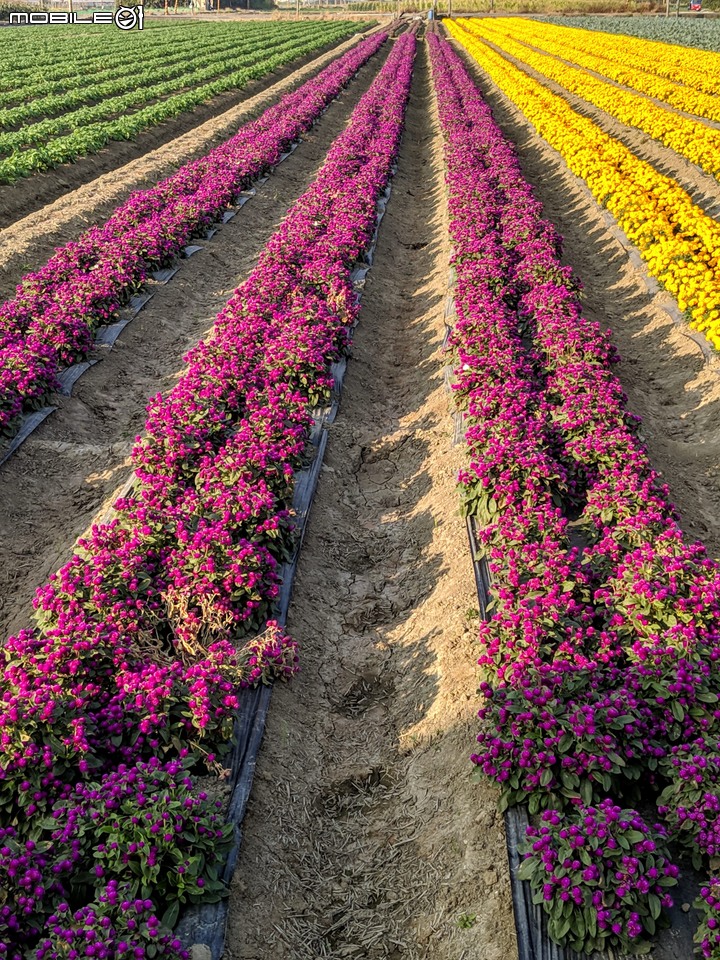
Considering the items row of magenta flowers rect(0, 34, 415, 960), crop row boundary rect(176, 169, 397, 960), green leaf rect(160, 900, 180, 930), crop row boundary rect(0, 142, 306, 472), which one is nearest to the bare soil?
crop row boundary rect(0, 142, 306, 472)

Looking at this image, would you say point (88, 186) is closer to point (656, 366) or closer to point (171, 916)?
point (656, 366)

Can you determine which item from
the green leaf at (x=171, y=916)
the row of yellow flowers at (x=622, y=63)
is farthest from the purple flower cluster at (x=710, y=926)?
the row of yellow flowers at (x=622, y=63)

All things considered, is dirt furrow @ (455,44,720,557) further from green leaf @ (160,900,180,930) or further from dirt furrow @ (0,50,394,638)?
dirt furrow @ (0,50,394,638)

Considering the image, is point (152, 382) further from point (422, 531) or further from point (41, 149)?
point (41, 149)

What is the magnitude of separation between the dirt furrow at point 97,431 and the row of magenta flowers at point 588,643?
427 centimetres

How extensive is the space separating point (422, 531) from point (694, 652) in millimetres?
3158

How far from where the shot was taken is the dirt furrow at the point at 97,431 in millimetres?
7352

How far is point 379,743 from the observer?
18.4 feet

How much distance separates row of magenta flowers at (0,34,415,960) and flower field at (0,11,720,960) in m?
0.03

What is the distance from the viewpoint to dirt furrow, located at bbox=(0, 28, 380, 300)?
13.8m

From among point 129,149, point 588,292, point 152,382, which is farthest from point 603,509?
point 129,149

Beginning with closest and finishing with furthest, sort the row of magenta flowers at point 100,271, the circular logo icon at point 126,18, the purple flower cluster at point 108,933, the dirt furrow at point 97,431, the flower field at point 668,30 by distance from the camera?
the purple flower cluster at point 108,933, the dirt furrow at point 97,431, the row of magenta flowers at point 100,271, the flower field at point 668,30, the circular logo icon at point 126,18

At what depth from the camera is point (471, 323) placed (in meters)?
9.67
